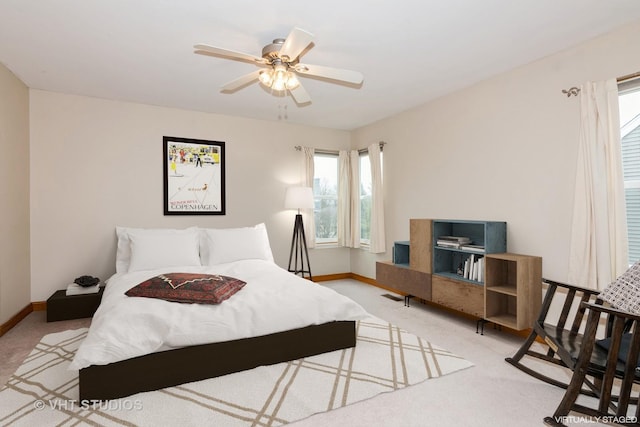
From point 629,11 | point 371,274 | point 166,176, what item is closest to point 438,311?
point 371,274

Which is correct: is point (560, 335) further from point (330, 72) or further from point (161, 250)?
point (161, 250)

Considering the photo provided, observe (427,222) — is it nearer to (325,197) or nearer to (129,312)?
(325,197)

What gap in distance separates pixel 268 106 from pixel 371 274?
2.85 meters

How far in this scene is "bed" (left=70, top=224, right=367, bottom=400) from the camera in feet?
6.63

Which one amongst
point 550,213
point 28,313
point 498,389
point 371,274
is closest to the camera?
point 498,389

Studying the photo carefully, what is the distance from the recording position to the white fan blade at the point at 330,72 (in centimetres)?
245

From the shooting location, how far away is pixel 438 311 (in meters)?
3.93

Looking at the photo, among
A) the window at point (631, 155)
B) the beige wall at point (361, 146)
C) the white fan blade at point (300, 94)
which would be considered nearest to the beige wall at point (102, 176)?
the beige wall at point (361, 146)

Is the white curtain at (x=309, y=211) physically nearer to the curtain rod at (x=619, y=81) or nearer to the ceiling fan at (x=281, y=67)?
the ceiling fan at (x=281, y=67)

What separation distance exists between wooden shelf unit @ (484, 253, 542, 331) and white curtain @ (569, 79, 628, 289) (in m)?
0.30

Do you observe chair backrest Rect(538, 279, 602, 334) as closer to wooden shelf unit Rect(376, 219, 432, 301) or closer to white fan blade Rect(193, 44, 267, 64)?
wooden shelf unit Rect(376, 219, 432, 301)

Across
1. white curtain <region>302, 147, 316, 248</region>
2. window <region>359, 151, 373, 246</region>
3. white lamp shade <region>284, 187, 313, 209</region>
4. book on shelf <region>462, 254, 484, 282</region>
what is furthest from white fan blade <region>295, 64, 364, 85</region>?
window <region>359, 151, 373, 246</region>

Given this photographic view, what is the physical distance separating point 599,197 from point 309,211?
3470 millimetres

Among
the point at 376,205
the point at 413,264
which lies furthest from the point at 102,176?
the point at 413,264
